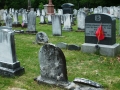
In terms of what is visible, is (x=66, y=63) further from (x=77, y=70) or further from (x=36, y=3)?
(x=36, y=3)

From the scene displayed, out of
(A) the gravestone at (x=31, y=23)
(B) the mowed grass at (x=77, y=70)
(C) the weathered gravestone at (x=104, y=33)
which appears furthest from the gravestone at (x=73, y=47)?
(A) the gravestone at (x=31, y=23)

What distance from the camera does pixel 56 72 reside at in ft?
17.4

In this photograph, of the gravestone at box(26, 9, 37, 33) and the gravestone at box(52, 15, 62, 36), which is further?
the gravestone at box(26, 9, 37, 33)

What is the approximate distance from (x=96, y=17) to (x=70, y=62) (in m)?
2.16

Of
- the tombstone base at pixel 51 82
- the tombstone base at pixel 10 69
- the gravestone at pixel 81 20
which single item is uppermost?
the gravestone at pixel 81 20

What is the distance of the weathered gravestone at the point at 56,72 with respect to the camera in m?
4.99

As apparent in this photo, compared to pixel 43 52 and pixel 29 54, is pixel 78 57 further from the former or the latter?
pixel 43 52

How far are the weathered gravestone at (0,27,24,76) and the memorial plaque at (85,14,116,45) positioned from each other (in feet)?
11.3

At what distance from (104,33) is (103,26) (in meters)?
0.27

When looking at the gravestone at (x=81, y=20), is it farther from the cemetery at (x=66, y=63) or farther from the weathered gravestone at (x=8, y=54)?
the weathered gravestone at (x=8, y=54)

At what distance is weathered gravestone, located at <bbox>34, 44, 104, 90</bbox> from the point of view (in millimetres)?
4992

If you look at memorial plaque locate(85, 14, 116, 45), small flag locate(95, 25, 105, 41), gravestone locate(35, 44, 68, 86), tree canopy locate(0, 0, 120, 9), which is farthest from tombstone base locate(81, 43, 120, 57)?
tree canopy locate(0, 0, 120, 9)

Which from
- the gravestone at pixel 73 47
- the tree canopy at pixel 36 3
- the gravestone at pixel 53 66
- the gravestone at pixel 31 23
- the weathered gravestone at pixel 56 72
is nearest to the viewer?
the weathered gravestone at pixel 56 72

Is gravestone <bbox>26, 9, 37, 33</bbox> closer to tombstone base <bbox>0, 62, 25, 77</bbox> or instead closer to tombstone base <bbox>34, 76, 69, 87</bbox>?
tombstone base <bbox>0, 62, 25, 77</bbox>
